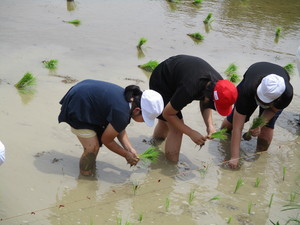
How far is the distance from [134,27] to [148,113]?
5.64m

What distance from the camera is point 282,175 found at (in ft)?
15.9

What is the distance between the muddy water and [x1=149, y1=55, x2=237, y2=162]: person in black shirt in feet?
1.50

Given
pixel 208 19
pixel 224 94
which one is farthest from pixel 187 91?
pixel 208 19

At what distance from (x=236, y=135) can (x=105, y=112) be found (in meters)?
1.53

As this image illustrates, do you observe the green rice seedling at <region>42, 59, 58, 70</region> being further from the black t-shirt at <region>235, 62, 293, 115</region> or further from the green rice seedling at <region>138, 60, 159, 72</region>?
the black t-shirt at <region>235, 62, 293, 115</region>

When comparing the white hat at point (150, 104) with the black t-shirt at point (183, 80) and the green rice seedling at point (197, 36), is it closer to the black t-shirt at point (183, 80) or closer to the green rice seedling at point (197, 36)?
the black t-shirt at point (183, 80)

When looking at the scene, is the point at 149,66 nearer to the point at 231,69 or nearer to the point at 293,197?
the point at 231,69

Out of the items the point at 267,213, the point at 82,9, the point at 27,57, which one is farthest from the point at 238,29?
the point at 267,213

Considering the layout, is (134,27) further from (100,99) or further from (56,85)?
(100,99)

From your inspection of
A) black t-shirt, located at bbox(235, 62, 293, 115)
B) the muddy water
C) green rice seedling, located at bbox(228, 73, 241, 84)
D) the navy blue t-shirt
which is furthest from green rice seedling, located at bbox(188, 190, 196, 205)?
green rice seedling, located at bbox(228, 73, 241, 84)

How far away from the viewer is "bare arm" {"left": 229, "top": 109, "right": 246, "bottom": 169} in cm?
468

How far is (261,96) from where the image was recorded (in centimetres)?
436

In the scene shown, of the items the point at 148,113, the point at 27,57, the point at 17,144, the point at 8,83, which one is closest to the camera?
the point at 148,113

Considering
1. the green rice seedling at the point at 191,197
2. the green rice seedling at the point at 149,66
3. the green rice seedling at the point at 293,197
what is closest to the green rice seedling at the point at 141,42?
the green rice seedling at the point at 149,66
